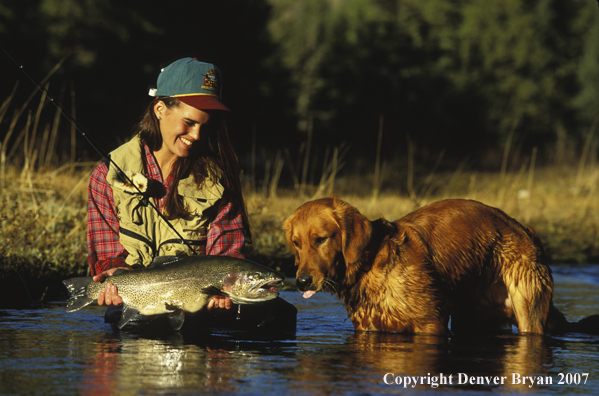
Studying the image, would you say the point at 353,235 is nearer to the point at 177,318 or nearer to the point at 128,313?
the point at 177,318

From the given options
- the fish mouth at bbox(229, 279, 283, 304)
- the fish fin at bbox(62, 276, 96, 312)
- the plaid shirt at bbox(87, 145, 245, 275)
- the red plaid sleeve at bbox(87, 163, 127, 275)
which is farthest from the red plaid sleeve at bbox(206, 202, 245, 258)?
the fish fin at bbox(62, 276, 96, 312)

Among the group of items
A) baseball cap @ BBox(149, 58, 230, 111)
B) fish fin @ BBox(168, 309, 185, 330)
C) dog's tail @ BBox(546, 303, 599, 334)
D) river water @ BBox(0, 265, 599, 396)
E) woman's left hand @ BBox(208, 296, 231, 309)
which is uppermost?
baseball cap @ BBox(149, 58, 230, 111)

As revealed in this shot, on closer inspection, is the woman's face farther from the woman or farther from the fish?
the fish

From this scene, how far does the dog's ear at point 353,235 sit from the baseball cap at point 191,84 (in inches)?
48.5

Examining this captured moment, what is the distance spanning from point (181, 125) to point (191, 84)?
Result: 308 mm

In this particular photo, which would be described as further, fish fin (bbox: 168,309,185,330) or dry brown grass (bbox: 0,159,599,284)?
dry brown grass (bbox: 0,159,599,284)

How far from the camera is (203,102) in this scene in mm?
5605

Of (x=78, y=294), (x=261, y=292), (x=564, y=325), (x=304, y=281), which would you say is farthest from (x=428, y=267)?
(x=78, y=294)

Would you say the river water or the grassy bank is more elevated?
the grassy bank

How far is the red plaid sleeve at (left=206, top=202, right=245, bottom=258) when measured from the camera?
593cm

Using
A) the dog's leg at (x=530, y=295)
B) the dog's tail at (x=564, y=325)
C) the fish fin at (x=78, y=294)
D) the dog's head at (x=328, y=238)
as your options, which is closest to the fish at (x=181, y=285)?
the fish fin at (x=78, y=294)

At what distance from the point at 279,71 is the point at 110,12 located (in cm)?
708

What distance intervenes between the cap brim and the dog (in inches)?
41.9

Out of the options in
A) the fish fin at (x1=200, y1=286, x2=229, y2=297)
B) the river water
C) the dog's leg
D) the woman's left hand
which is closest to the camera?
the river water
